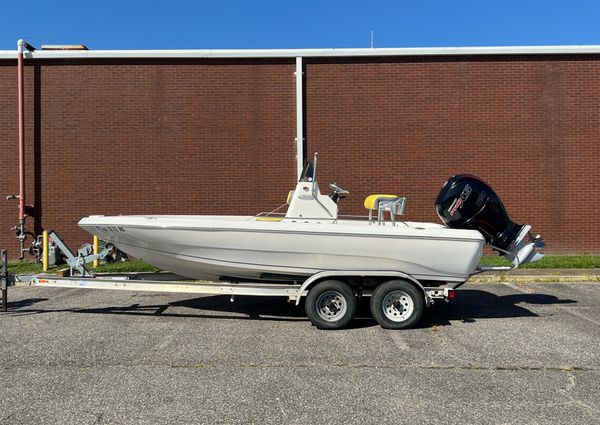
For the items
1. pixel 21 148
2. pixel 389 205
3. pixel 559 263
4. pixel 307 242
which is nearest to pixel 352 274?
pixel 307 242

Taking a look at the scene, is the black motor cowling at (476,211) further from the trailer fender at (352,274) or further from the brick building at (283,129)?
the brick building at (283,129)

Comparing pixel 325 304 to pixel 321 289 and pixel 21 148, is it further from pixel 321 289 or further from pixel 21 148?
pixel 21 148

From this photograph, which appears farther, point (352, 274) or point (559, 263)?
point (559, 263)

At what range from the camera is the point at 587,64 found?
11.8 metres

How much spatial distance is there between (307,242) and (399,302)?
1.38m

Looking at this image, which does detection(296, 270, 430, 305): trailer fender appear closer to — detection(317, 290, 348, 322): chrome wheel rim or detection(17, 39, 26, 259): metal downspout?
detection(317, 290, 348, 322): chrome wheel rim

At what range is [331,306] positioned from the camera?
20.6 ft

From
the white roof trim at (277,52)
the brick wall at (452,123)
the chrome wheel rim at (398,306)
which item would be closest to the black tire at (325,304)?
the chrome wheel rim at (398,306)

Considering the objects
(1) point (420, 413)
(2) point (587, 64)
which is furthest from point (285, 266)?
(2) point (587, 64)

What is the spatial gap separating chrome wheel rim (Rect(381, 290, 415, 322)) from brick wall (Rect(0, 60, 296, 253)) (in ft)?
20.1

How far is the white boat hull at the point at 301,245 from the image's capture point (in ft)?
20.0

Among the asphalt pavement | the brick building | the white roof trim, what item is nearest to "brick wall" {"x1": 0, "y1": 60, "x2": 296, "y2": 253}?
the brick building

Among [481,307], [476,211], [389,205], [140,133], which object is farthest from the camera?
[140,133]

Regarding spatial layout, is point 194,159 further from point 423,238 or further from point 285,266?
point 423,238
